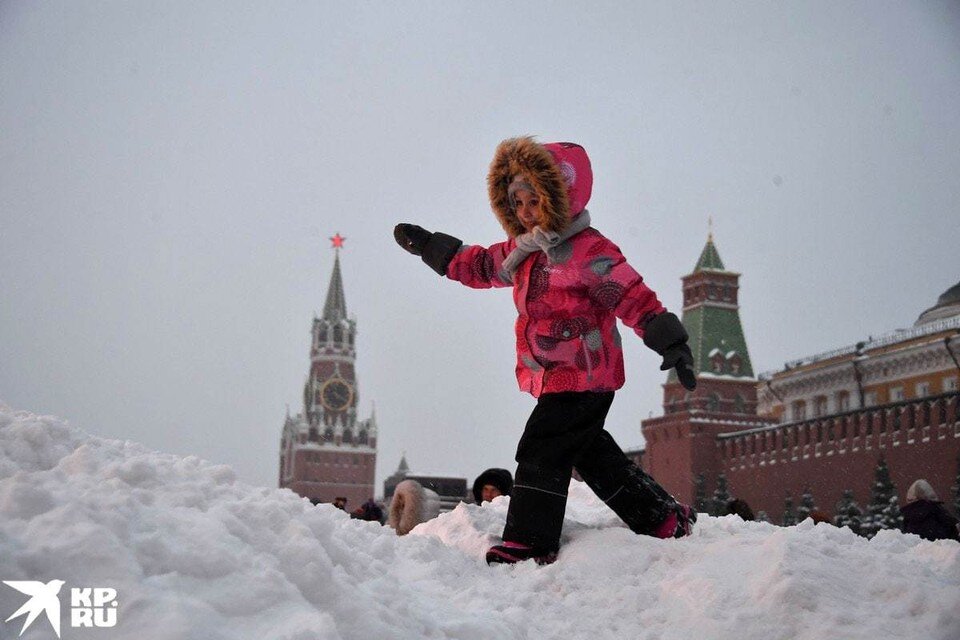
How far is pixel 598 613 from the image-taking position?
2943mm

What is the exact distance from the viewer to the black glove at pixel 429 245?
175 inches

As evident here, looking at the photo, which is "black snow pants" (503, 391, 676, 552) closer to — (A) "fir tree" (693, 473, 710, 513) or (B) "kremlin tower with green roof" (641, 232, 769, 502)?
(A) "fir tree" (693, 473, 710, 513)

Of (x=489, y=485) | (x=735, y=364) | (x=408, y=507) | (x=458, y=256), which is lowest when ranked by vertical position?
(x=408, y=507)

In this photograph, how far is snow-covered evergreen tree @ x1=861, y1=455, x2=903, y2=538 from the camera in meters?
21.2

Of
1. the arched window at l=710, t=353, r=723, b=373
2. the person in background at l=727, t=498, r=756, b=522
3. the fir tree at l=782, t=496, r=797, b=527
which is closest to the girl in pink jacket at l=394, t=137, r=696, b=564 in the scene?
the person in background at l=727, t=498, r=756, b=522

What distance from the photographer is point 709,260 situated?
3644 cm

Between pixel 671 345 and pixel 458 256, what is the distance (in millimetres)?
1146

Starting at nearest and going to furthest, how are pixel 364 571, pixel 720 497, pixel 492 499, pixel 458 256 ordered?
pixel 364 571 < pixel 458 256 < pixel 492 499 < pixel 720 497

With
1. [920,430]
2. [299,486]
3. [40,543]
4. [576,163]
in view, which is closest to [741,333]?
[920,430]

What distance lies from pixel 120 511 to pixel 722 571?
175cm

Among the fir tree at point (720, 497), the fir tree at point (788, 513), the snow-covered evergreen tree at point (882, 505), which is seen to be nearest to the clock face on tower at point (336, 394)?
the fir tree at point (720, 497)

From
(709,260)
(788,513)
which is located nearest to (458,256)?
(788,513)

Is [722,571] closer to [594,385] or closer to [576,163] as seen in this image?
[594,385]

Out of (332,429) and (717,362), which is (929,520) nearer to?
(717,362)
